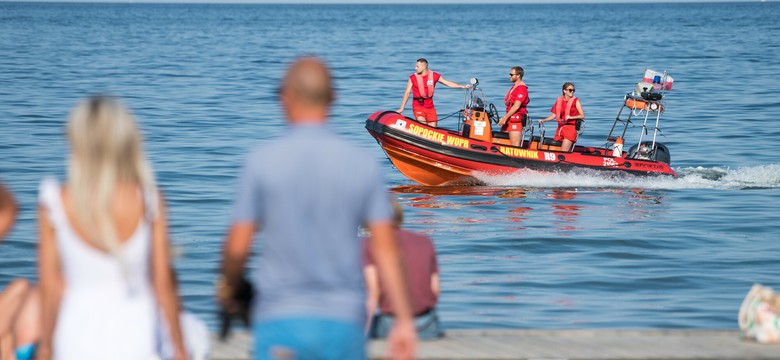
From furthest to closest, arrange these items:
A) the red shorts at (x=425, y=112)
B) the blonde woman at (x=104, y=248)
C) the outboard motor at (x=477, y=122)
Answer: the red shorts at (x=425, y=112) < the outboard motor at (x=477, y=122) < the blonde woman at (x=104, y=248)

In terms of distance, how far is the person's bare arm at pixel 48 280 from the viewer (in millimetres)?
3338

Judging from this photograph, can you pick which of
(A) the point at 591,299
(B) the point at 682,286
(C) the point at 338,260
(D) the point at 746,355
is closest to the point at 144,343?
(C) the point at 338,260

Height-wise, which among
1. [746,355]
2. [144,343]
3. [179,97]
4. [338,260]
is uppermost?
[338,260]

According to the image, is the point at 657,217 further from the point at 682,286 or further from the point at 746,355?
the point at 746,355

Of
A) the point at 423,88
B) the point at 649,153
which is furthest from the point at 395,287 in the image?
the point at 649,153

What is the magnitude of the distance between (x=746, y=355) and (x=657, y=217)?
10270 mm

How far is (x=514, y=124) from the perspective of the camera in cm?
1641

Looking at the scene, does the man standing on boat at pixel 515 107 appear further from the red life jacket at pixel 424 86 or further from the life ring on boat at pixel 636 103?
the life ring on boat at pixel 636 103

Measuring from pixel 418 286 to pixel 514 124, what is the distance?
1118 cm

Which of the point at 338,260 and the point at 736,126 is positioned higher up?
the point at 338,260

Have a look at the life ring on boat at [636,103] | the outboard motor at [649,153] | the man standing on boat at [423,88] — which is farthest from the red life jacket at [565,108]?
the outboard motor at [649,153]

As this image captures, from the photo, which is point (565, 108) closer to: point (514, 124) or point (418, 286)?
point (514, 124)

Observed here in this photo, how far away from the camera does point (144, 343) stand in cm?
346

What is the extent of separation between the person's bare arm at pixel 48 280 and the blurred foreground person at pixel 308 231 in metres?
0.50
